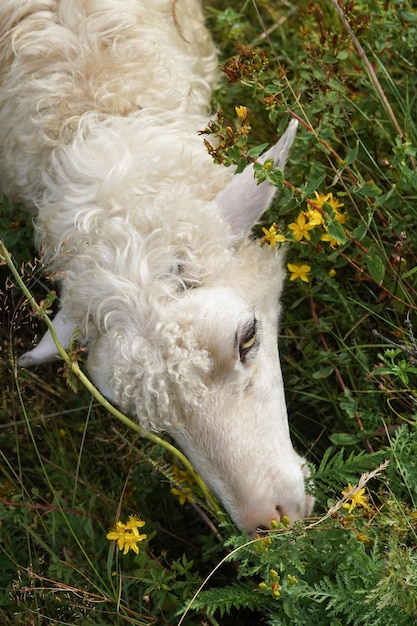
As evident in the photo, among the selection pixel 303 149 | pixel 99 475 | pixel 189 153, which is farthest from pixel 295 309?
pixel 99 475

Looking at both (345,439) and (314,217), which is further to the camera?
(345,439)

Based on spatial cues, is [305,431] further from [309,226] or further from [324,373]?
[309,226]

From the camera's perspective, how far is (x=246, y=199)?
325cm

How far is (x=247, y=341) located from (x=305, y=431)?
3.54 ft

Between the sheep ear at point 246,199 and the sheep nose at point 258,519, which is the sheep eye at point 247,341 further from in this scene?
the sheep nose at point 258,519

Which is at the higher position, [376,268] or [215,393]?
[376,268]

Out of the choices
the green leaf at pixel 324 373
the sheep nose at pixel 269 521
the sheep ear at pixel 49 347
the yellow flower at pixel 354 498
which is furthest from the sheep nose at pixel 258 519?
the sheep ear at pixel 49 347

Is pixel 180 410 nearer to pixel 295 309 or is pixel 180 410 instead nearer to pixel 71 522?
pixel 71 522

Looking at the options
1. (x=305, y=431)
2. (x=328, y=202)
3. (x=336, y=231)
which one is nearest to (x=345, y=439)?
(x=305, y=431)

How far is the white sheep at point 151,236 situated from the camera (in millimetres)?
2965

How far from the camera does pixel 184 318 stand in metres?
2.97

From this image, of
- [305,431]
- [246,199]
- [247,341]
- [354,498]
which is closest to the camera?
[354,498]

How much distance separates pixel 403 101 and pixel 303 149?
64 centimetres

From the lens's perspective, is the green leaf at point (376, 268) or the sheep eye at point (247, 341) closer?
the sheep eye at point (247, 341)
